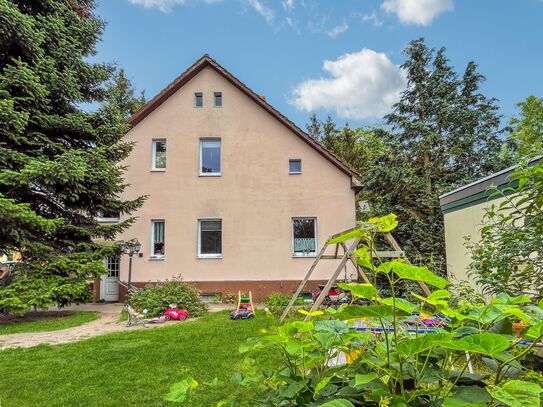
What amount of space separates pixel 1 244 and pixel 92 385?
6196 millimetres

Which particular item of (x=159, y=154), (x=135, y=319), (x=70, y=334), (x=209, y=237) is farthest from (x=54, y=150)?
(x=209, y=237)

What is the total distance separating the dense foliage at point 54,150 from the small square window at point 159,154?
262cm

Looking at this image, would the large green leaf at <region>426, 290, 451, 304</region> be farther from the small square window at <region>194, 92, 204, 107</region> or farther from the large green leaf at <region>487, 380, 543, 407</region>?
the small square window at <region>194, 92, 204, 107</region>

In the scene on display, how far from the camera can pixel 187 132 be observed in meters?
13.2

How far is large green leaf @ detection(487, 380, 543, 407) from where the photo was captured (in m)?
0.64

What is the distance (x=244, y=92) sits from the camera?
13375mm

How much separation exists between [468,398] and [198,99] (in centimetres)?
1383

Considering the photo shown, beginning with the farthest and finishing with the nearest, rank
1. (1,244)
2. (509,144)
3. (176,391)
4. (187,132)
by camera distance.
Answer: (509,144), (187,132), (1,244), (176,391)

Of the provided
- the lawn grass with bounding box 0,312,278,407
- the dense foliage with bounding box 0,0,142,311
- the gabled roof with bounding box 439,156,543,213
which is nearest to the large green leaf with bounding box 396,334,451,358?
the lawn grass with bounding box 0,312,278,407

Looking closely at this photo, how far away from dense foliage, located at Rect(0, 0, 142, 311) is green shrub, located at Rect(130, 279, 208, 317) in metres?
1.47

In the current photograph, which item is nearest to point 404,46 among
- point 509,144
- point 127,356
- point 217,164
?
point 509,144

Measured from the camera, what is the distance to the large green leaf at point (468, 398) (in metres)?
0.70

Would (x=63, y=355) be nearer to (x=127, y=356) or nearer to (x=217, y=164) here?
(x=127, y=356)

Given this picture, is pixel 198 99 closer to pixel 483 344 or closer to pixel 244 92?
pixel 244 92
